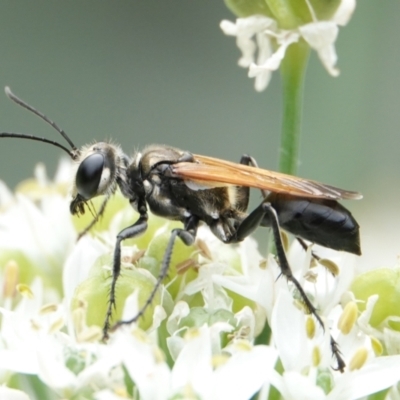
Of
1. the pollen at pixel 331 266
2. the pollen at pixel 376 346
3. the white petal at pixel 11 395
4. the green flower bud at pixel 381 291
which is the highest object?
the pollen at pixel 331 266

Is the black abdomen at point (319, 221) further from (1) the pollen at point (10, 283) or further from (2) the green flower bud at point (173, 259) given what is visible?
(1) the pollen at point (10, 283)

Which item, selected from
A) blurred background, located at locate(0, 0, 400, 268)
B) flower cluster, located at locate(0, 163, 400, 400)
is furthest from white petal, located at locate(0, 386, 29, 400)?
blurred background, located at locate(0, 0, 400, 268)

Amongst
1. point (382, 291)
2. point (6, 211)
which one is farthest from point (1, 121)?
point (382, 291)

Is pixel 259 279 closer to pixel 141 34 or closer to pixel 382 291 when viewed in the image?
pixel 382 291

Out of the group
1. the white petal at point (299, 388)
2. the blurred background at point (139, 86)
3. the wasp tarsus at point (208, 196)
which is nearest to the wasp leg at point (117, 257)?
the wasp tarsus at point (208, 196)

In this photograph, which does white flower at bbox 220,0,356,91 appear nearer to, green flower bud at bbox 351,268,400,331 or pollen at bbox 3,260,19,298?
green flower bud at bbox 351,268,400,331
